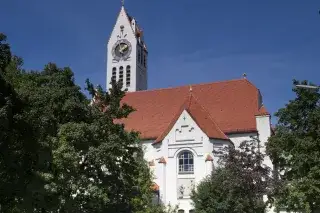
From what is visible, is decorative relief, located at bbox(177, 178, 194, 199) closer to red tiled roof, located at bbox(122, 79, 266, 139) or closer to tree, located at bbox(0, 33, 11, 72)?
red tiled roof, located at bbox(122, 79, 266, 139)

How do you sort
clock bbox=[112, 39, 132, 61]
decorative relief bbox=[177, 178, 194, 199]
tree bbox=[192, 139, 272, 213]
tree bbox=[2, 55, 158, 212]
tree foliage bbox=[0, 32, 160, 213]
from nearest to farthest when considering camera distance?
tree foliage bbox=[0, 32, 160, 213] < tree bbox=[2, 55, 158, 212] < tree bbox=[192, 139, 272, 213] < decorative relief bbox=[177, 178, 194, 199] < clock bbox=[112, 39, 132, 61]

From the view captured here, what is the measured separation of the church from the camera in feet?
127

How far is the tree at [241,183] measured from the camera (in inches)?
1077

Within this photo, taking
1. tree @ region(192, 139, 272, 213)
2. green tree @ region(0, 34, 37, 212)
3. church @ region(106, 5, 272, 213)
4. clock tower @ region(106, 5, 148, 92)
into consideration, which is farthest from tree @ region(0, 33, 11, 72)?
clock tower @ region(106, 5, 148, 92)

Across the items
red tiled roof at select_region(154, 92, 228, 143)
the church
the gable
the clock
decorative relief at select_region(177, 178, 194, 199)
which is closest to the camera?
decorative relief at select_region(177, 178, 194, 199)

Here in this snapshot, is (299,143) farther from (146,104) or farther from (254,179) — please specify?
(146,104)

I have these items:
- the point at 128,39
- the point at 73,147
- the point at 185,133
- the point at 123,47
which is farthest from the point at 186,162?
the point at 128,39

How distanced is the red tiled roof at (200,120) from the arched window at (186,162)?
2367 millimetres

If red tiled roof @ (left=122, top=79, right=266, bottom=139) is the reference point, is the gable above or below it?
above

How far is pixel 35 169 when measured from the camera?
19375 mm

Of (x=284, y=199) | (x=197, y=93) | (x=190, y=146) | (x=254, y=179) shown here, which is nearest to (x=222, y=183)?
(x=254, y=179)

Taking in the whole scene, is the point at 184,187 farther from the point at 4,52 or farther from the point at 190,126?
the point at 4,52

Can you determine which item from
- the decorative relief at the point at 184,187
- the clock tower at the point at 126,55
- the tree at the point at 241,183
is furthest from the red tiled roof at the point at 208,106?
the clock tower at the point at 126,55

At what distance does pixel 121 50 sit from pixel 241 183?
41916mm
